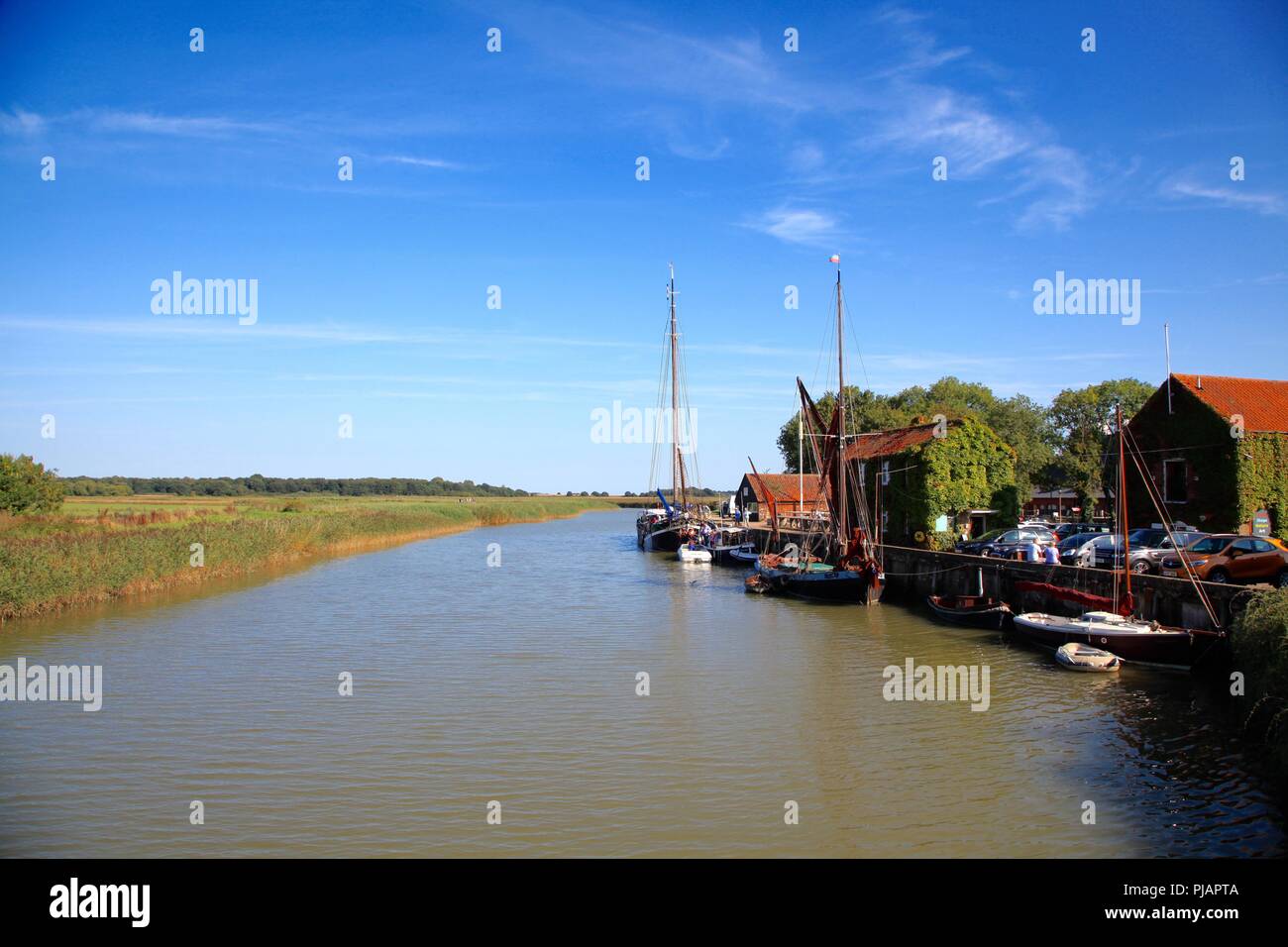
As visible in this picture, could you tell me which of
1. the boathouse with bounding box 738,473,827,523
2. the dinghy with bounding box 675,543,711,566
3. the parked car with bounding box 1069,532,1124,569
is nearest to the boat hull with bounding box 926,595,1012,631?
the parked car with bounding box 1069,532,1124,569

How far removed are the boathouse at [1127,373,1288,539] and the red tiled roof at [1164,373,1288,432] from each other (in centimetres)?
4

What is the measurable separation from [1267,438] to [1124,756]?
2339 cm

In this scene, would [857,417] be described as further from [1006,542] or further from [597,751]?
[597,751]

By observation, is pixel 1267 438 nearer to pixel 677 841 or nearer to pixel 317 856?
pixel 677 841

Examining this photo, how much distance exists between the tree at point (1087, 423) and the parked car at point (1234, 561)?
41.0 metres

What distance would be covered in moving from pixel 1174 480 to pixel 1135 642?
1759cm

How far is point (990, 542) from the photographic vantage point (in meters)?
35.8

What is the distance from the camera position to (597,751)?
1510 cm

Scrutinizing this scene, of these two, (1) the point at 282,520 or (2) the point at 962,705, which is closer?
(2) the point at 962,705

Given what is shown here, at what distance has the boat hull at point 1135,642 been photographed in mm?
20062

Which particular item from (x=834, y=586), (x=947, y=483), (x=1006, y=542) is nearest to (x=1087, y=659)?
(x=1006, y=542)

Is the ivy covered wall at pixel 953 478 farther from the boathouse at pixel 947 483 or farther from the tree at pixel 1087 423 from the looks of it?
the tree at pixel 1087 423

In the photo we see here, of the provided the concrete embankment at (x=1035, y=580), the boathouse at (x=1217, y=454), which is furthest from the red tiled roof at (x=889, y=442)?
the boathouse at (x=1217, y=454)
